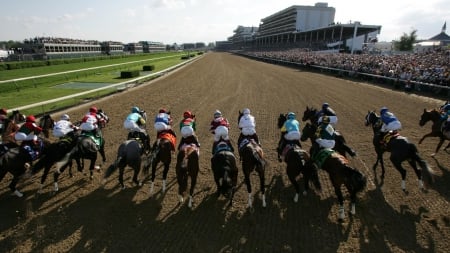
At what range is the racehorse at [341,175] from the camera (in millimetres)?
5066

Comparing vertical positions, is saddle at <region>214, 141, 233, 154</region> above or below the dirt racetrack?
above

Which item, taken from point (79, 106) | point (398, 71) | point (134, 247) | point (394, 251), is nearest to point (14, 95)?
point (79, 106)

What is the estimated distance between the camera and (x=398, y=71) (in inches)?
830

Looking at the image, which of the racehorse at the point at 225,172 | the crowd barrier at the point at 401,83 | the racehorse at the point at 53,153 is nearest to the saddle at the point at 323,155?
the racehorse at the point at 225,172

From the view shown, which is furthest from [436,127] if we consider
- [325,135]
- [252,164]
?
[252,164]

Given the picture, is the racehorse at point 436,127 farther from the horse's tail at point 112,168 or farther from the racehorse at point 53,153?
the racehorse at point 53,153

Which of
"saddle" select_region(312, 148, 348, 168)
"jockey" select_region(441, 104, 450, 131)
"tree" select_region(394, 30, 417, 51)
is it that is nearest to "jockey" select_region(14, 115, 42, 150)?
"saddle" select_region(312, 148, 348, 168)

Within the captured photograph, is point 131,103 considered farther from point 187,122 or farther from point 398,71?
point 398,71

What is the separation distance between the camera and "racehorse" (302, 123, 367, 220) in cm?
507

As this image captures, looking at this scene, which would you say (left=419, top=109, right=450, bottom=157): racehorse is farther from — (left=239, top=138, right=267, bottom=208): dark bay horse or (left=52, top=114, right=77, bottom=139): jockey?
(left=52, top=114, right=77, bottom=139): jockey

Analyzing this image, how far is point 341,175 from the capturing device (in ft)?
17.3

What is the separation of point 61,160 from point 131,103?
9305 millimetres

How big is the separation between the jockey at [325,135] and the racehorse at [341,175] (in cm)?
21

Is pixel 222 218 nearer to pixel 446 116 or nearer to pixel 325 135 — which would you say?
pixel 325 135
